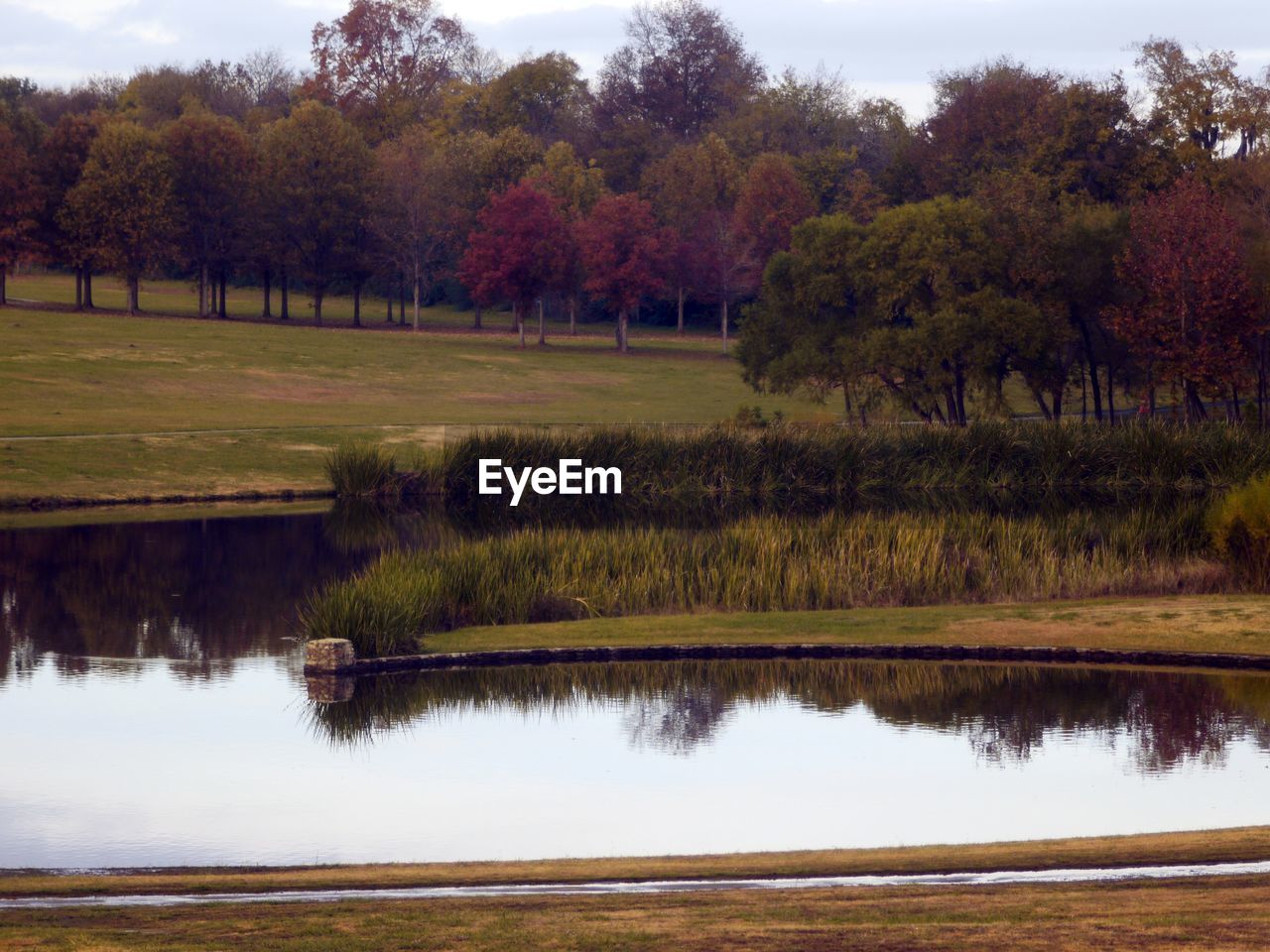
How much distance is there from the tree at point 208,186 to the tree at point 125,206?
152cm

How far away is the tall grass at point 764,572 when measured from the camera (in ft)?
79.6

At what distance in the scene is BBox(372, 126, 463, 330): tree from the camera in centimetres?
8788

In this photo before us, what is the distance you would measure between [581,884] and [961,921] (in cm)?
302

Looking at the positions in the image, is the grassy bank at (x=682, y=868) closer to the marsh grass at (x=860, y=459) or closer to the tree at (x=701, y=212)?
the marsh grass at (x=860, y=459)

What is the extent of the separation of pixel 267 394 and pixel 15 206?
26.2m

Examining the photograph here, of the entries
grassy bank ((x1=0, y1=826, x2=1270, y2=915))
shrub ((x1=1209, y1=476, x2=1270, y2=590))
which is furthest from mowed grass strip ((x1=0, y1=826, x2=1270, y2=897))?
shrub ((x1=1209, y1=476, x2=1270, y2=590))

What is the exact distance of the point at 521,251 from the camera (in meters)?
78.9

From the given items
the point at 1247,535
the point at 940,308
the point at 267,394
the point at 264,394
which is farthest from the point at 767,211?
the point at 1247,535

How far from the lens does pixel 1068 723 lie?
17.6 m

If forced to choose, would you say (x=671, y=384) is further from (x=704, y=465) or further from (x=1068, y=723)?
(x=1068, y=723)

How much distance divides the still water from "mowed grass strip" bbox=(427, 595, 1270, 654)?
2.90 ft

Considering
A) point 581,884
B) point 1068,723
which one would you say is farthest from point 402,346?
point 581,884

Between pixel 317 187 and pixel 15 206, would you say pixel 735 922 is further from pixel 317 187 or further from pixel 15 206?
pixel 317 187

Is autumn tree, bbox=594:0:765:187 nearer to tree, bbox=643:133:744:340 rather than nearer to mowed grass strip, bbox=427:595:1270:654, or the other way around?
tree, bbox=643:133:744:340
